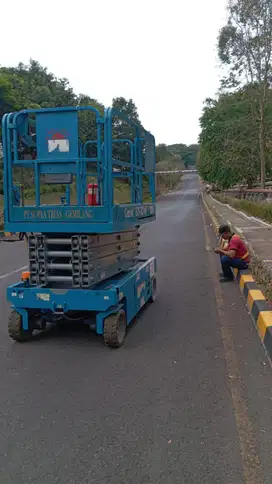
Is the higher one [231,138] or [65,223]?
[231,138]

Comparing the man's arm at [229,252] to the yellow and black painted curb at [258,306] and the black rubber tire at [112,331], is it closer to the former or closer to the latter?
the yellow and black painted curb at [258,306]

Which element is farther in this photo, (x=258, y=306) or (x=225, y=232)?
(x=225, y=232)

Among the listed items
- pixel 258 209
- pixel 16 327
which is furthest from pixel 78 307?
pixel 258 209

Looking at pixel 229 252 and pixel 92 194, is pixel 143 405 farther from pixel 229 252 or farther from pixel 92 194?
pixel 229 252

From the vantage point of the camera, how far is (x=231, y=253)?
26.5ft

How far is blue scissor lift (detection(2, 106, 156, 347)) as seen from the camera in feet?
15.7

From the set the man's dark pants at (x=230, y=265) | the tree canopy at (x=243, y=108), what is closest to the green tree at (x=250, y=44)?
the tree canopy at (x=243, y=108)

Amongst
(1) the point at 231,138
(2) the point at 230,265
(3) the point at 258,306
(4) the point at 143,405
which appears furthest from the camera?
(1) the point at 231,138

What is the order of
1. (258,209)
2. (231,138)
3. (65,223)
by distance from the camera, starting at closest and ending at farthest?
1. (65,223)
2. (258,209)
3. (231,138)

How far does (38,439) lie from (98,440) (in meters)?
0.40

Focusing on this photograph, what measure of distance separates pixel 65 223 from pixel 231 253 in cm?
401

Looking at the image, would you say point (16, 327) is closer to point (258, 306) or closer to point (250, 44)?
point (258, 306)

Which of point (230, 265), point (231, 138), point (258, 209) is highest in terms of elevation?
point (231, 138)

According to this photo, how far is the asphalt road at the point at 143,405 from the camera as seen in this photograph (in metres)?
2.86
